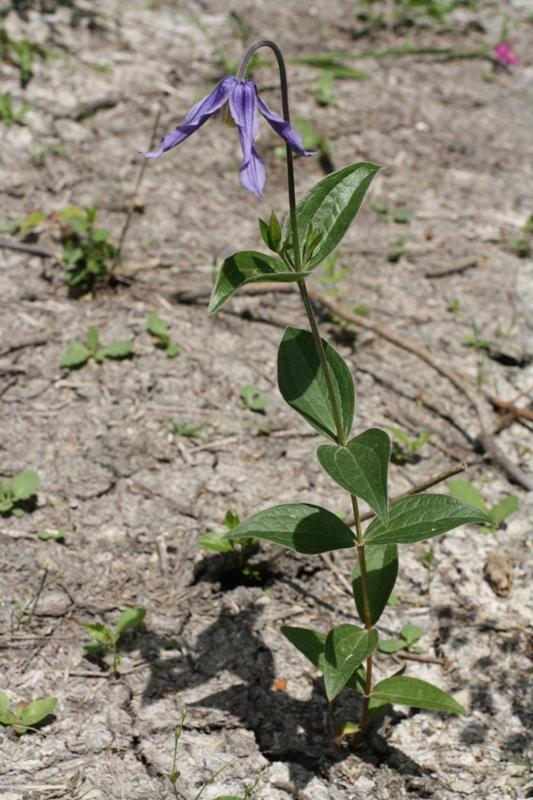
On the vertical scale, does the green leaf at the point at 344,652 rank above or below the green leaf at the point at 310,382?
below

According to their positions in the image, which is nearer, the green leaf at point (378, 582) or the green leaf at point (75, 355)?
the green leaf at point (378, 582)

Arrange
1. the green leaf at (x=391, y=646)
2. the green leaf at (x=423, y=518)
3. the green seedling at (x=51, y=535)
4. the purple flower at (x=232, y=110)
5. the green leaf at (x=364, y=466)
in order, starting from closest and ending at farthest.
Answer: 1. the purple flower at (x=232, y=110)
2. the green leaf at (x=364, y=466)
3. the green leaf at (x=423, y=518)
4. the green leaf at (x=391, y=646)
5. the green seedling at (x=51, y=535)

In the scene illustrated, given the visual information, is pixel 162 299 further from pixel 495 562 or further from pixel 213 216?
pixel 495 562

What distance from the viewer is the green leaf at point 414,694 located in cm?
210

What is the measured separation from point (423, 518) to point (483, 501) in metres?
1.12

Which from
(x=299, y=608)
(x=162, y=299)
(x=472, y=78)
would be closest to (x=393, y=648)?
(x=299, y=608)

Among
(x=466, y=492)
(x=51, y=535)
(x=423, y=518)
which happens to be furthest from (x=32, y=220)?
(x=423, y=518)

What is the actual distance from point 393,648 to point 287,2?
5944 millimetres

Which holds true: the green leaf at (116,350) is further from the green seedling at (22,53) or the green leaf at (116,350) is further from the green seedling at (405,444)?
the green seedling at (22,53)

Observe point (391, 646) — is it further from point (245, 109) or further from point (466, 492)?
point (245, 109)

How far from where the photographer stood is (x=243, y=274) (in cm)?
178

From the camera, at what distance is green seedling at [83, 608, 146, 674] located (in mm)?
2389

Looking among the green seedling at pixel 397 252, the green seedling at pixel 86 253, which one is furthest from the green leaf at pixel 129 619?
the green seedling at pixel 397 252

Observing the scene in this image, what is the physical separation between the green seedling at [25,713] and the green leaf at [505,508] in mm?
1866
